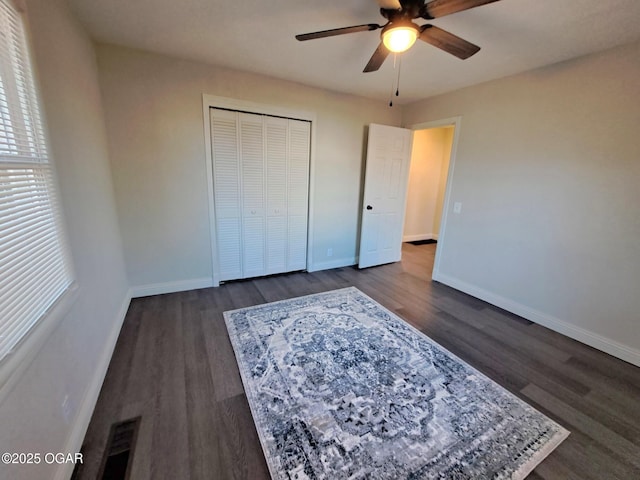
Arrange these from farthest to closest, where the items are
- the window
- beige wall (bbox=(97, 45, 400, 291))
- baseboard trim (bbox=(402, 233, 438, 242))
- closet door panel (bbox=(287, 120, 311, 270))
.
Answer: baseboard trim (bbox=(402, 233, 438, 242)) → closet door panel (bbox=(287, 120, 311, 270)) → beige wall (bbox=(97, 45, 400, 291)) → the window

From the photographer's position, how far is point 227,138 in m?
3.03

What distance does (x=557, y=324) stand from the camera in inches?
102

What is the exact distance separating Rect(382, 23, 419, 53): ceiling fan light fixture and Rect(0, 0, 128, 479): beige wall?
74.4 inches

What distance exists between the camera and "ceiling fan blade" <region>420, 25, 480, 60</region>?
159 cm

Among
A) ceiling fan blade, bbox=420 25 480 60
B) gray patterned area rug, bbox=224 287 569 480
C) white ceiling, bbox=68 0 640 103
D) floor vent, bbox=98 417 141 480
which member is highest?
white ceiling, bbox=68 0 640 103

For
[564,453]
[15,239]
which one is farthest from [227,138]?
[564,453]

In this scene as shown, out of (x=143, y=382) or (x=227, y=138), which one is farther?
(x=227, y=138)

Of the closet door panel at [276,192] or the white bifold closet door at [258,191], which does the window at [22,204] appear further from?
the closet door panel at [276,192]

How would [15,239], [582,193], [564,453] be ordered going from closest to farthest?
[15,239] < [564,453] < [582,193]

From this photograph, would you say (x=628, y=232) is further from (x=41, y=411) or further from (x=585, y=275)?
(x=41, y=411)

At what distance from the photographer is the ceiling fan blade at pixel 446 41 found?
159cm

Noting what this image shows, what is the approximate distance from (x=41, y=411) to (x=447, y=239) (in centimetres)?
389

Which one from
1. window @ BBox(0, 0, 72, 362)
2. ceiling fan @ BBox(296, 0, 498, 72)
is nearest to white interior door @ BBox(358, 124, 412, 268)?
ceiling fan @ BBox(296, 0, 498, 72)

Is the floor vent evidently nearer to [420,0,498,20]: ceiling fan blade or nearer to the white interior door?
[420,0,498,20]: ceiling fan blade
